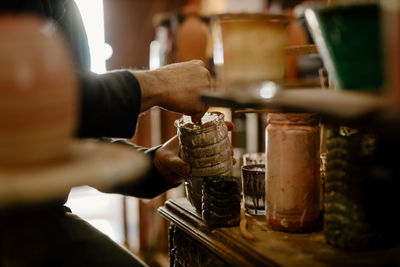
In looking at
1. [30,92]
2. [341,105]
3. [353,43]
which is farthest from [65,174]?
[353,43]

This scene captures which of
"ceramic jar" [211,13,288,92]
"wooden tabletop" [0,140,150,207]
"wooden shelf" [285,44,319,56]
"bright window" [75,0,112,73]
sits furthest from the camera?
"bright window" [75,0,112,73]

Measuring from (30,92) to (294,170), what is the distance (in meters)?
0.71

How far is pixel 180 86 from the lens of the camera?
1.16 meters

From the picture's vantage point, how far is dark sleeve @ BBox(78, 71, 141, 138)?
0.95 meters

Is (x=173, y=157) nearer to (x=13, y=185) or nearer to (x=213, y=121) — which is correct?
(x=213, y=121)

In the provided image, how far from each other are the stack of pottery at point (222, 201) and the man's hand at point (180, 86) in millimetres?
205

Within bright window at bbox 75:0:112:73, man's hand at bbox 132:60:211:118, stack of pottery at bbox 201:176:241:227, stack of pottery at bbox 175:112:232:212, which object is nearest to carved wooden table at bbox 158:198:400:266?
stack of pottery at bbox 201:176:241:227

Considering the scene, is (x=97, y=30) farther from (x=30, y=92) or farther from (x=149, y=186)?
(x=30, y=92)

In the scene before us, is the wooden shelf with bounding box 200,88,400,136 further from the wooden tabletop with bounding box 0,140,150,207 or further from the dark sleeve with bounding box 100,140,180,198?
the dark sleeve with bounding box 100,140,180,198

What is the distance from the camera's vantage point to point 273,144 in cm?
112

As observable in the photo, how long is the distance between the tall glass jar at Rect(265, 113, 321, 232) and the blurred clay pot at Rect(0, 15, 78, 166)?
629 millimetres

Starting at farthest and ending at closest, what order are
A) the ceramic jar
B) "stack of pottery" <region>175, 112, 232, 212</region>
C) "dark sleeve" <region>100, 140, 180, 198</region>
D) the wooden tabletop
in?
1. "dark sleeve" <region>100, 140, 180, 198</region>
2. "stack of pottery" <region>175, 112, 232, 212</region>
3. the ceramic jar
4. the wooden tabletop

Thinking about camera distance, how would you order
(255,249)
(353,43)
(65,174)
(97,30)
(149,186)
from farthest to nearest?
(97,30)
(149,186)
(255,249)
(353,43)
(65,174)

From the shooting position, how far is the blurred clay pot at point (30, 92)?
579mm
